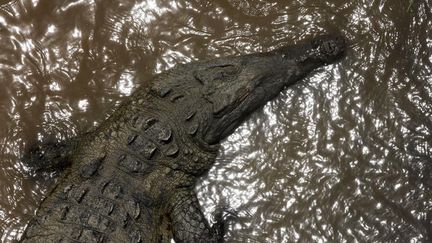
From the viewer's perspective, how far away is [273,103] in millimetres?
4098

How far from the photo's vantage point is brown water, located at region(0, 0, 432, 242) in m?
3.98

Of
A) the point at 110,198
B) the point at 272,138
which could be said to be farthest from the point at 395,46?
the point at 110,198

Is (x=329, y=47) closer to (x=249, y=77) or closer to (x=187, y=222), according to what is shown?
(x=249, y=77)

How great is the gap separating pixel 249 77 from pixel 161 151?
84cm

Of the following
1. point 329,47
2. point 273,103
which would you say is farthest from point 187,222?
point 329,47

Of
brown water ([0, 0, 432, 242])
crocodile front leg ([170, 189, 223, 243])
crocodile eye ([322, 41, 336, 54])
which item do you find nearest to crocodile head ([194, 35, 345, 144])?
crocodile eye ([322, 41, 336, 54])

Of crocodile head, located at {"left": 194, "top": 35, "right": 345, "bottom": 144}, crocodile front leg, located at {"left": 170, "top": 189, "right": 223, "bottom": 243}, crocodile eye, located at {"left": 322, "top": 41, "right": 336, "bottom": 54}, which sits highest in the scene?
crocodile eye, located at {"left": 322, "top": 41, "right": 336, "bottom": 54}

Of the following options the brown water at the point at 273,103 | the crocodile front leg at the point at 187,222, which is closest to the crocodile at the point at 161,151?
the crocodile front leg at the point at 187,222

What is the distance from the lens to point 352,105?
4090 millimetres

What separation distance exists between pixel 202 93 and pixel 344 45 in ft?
4.12

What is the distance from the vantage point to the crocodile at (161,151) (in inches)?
132

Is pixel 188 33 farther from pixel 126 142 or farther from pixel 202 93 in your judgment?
pixel 126 142

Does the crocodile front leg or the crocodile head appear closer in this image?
the crocodile head

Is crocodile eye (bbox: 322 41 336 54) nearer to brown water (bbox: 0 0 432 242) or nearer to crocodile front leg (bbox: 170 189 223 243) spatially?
brown water (bbox: 0 0 432 242)
